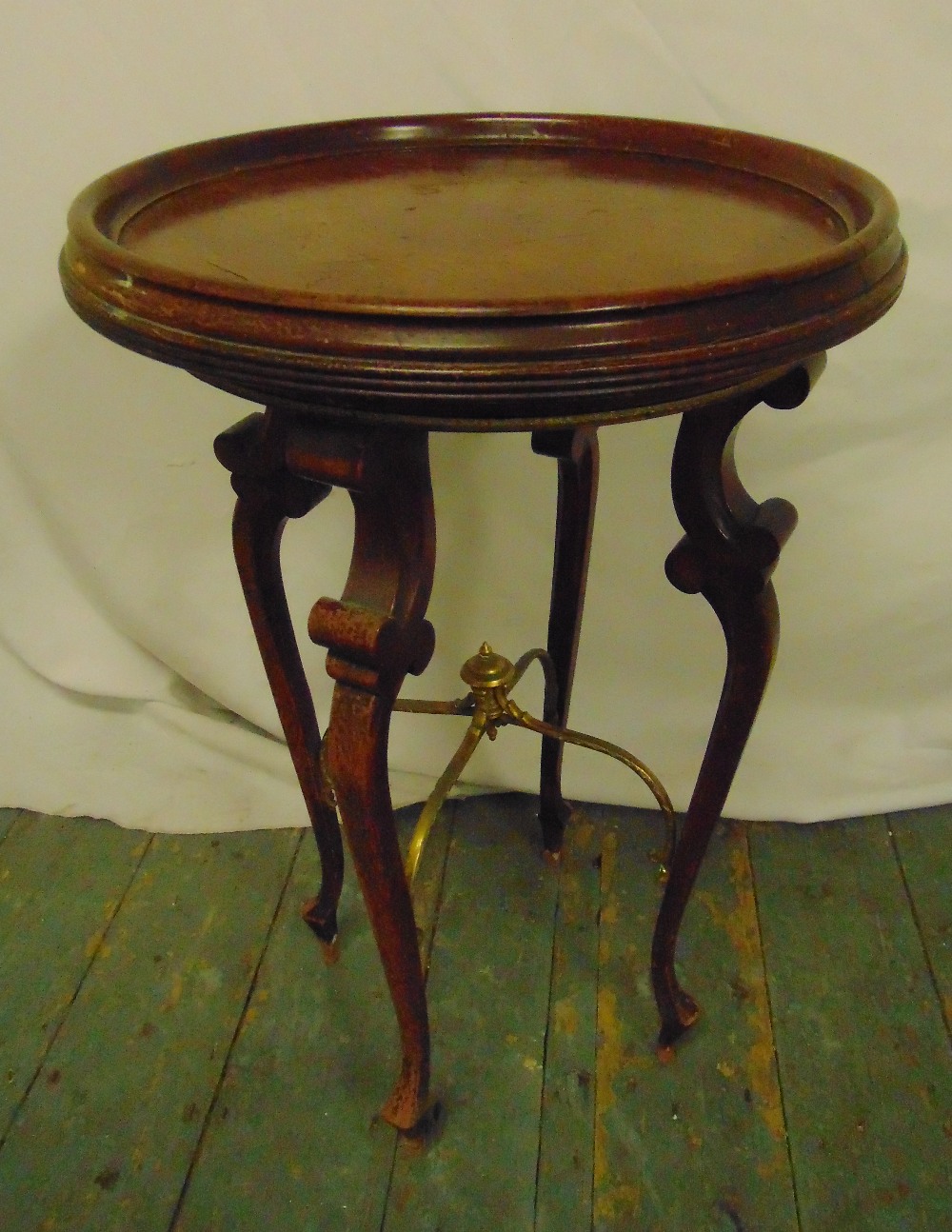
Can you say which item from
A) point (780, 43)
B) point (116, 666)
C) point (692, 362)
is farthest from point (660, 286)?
point (116, 666)

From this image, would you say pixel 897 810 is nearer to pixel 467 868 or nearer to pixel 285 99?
pixel 467 868

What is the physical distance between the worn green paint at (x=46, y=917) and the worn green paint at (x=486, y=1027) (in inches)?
14.7

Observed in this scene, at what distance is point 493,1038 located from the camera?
97 centimetres

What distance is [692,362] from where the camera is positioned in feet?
1.51

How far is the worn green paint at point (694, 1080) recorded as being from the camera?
0.84 metres

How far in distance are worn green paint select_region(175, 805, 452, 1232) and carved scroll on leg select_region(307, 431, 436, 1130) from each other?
1.19 feet

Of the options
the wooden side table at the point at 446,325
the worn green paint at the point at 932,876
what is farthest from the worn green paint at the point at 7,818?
the worn green paint at the point at 932,876

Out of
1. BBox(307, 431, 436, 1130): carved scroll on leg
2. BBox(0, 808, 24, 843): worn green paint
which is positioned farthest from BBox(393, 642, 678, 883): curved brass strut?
BBox(0, 808, 24, 843): worn green paint

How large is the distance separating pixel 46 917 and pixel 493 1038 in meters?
0.52

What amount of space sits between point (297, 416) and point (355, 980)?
2.25ft

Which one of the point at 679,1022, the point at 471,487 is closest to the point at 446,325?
the point at 471,487

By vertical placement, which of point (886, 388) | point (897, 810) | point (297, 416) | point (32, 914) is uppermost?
point (297, 416)

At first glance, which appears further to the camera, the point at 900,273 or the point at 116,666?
the point at 116,666

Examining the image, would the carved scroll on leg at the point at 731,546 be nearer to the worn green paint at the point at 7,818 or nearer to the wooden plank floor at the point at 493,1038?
the wooden plank floor at the point at 493,1038
